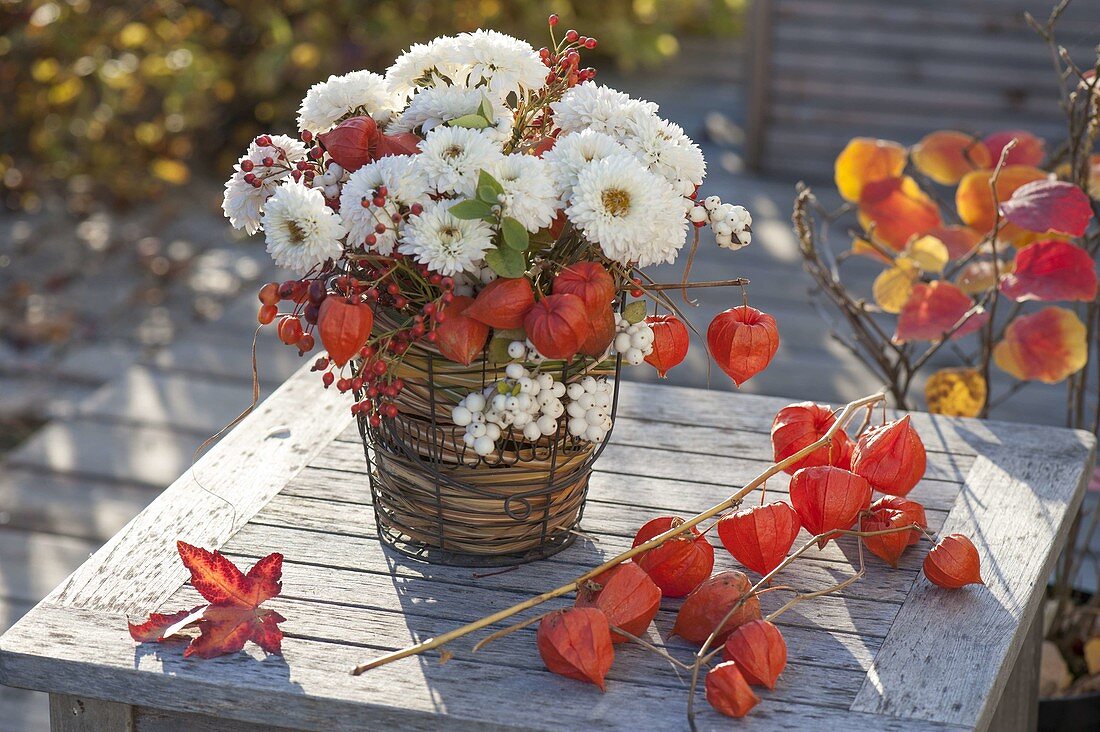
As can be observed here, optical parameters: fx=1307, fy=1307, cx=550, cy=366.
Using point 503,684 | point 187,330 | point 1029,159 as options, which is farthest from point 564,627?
point 187,330

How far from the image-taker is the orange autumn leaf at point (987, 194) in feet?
5.14

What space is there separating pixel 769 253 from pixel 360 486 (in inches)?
87.7

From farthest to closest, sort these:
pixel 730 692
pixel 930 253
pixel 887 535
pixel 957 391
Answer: pixel 957 391, pixel 930 253, pixel 887 535, pixel 730 692

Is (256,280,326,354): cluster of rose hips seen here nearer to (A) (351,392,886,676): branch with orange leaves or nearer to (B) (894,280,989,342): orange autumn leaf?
(A) (351,392,886,676): branch with orange leaves

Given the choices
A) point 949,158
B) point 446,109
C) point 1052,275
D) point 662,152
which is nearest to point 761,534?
point 662,152

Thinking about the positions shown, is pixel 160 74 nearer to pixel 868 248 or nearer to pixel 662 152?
pixel 868 248

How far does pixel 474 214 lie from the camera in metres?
0.95

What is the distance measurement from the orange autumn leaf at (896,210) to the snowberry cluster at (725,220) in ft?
2.11

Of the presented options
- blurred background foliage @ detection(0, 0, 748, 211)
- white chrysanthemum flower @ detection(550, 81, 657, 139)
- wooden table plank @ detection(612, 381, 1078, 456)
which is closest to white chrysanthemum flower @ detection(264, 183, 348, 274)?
white chrysanthemum flower @ detection(550, 81, 657, 139)

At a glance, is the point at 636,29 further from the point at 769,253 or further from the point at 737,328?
the point at 737,328

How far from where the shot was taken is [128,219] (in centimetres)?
377

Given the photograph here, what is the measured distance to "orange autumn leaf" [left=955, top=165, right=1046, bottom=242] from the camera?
1.57m

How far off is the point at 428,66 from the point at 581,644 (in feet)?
1.60

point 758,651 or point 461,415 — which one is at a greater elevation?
point 461,415
